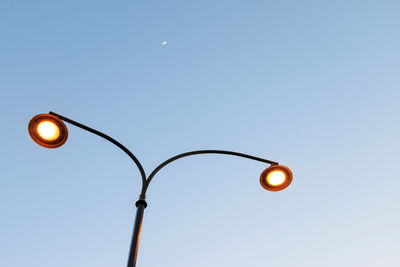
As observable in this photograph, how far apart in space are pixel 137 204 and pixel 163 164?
1226mm

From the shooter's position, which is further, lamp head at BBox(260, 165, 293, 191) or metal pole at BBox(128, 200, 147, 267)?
lamp head at BBox(260, 165, 293, 191)

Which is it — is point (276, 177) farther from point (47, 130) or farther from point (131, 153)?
point (47, 130)

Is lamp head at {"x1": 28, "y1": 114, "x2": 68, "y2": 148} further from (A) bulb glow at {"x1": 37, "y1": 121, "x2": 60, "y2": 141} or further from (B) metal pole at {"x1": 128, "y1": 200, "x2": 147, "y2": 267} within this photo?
(B) metal pole at {"x1": 128, "y1": 200, "x2": 147, "y2": 267}

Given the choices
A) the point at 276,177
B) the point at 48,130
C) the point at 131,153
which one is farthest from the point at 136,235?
the point at 276,177

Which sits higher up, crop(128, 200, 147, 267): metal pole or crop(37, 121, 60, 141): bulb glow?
crop(37, 121, 60, 141): bulb glow

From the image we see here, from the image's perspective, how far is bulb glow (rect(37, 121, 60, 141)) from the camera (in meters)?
6.52

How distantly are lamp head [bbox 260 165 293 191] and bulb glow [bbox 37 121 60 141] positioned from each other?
188 inches

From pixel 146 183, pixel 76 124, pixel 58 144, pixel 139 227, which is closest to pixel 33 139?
pixel 58 144

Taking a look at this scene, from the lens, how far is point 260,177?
783 cm

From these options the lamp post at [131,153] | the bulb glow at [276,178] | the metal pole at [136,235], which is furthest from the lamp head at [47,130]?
the bulb glow at [276,178]

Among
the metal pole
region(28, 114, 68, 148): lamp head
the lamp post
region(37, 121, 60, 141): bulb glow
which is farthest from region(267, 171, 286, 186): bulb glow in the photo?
region(37, 121, 60, 141): bulb glow

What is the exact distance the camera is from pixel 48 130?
21.6ft

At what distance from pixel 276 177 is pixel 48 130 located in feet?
17.3

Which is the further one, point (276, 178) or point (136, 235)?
point (276, 178)
